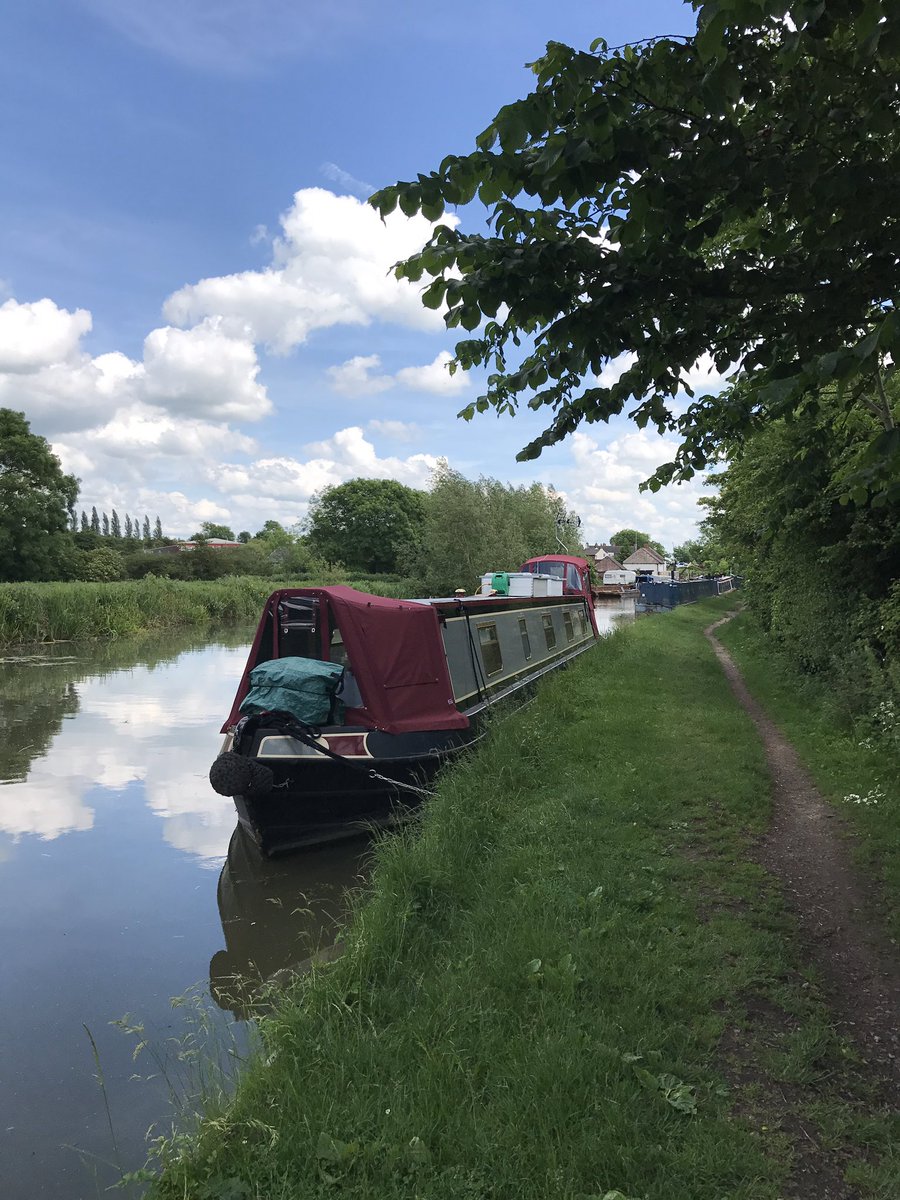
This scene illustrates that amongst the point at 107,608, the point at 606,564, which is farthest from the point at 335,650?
the point at 606,564

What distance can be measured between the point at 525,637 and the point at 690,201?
8543mm

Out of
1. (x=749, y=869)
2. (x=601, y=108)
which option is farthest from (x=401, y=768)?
(x=601, y=108)

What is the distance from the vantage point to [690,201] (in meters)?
2.72

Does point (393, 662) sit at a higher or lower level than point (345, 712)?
higher

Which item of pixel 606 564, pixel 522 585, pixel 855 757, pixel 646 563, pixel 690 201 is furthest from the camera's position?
pixel 646 563

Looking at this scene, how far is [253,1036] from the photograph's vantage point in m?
3.35

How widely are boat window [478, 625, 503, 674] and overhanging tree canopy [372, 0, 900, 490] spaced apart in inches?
227

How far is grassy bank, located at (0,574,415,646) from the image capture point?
2094 centimetres

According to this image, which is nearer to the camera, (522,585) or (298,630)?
(298,630)

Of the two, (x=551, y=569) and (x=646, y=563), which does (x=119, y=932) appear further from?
(x=646, y=563)

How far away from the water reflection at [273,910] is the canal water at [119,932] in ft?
0.05

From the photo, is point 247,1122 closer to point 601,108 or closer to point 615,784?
point 601,108

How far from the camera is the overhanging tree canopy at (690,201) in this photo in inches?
94.9

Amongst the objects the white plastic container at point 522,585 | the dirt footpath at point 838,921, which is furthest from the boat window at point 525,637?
the white plastic container at point 522,585
